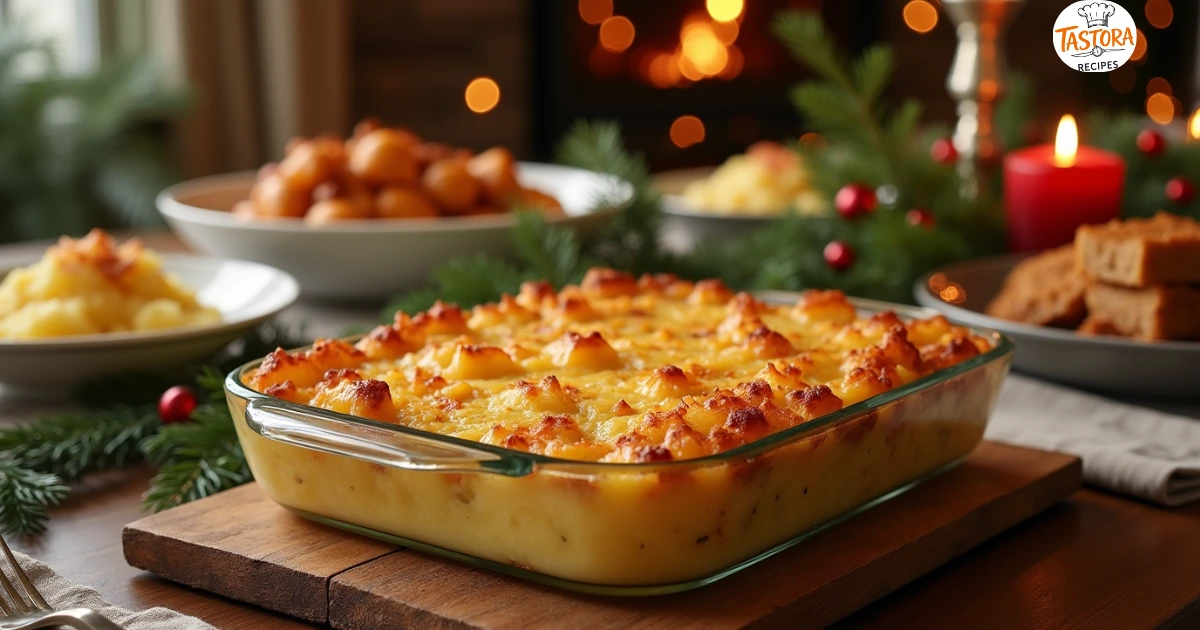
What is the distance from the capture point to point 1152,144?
1.90 m

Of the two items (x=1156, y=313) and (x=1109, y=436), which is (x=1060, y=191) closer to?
(x=1156, y=313)

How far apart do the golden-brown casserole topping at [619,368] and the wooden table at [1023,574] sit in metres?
0.14

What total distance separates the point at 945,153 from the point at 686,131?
3122 millimetres

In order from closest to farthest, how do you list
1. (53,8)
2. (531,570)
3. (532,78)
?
(531,570)
(53,8)
(532,78)

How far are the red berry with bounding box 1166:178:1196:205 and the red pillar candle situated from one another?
0.16 metres

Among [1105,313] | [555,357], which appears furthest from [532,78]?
[555,357]

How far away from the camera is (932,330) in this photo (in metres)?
1.04

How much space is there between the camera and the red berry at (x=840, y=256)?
1.54 m

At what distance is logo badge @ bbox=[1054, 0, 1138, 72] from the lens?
894 millimetres

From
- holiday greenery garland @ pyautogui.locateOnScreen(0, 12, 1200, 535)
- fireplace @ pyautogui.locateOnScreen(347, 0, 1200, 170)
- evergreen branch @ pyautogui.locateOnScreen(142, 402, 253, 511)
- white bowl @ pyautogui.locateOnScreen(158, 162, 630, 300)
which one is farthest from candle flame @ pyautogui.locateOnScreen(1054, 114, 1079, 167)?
fireplace @ pyautogui.locateOnScreen(347, 0, 1200, 170)

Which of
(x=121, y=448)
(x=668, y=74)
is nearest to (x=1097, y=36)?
(x=121, y=448)

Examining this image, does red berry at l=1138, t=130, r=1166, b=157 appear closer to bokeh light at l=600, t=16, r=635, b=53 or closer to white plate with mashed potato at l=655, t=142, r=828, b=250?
white plate with mashed potato at l=655, t=142, r=828, b=250

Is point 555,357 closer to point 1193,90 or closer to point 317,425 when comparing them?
point 317,425

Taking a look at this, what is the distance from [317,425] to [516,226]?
0.76 metres
